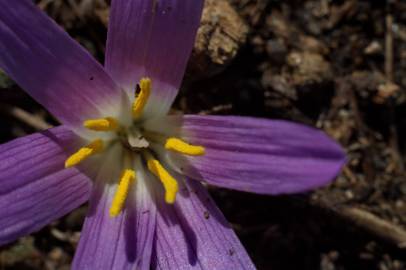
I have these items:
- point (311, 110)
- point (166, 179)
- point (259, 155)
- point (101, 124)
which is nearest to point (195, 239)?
point (166, 179)

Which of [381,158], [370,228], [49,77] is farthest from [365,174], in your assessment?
[49,77]

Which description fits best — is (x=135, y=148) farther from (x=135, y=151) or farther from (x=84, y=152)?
(x=84, y=152)

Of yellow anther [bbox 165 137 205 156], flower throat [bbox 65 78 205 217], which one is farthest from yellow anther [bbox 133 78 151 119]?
yellow anther [bbox 165 137 205 156]

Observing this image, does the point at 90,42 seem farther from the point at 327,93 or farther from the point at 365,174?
the point at 365,174

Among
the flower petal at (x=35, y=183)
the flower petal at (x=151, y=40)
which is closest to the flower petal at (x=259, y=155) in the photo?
the flower petal at (x=151, y=40)

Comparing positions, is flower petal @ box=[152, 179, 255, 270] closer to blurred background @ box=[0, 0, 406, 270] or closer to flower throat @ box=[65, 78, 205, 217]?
flower throat @ box=[65, 78, 205, 217]

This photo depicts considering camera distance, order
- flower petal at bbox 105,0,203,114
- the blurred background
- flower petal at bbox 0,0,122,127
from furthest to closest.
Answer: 1. the blurred background
2. flower petal at bbox 105,0,203,114
3. flower petal at bbox 0,0,122,127
